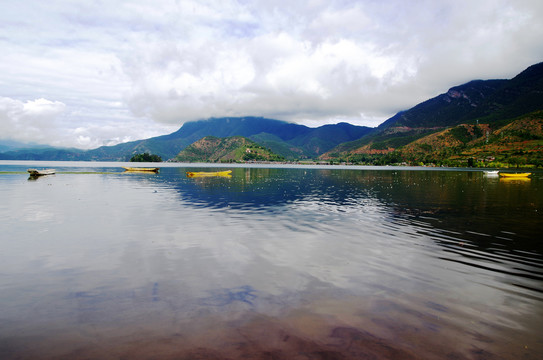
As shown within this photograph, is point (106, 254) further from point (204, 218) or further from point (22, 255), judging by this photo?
point (204, 218)

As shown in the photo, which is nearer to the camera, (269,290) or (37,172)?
(269,290)

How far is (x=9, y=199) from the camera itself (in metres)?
46.1

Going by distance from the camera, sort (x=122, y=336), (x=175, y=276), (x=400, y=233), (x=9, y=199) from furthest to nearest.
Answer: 1. (x=9, y=199)
2. (x=400, y=233)
3. (x=175, y=276)
4. (x=122, y=336)

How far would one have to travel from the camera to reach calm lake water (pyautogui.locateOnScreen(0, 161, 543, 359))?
9766 millimetres

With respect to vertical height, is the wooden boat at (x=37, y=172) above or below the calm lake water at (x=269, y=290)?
above

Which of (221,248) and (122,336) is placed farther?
(221,248)

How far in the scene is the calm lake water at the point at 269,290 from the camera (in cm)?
977

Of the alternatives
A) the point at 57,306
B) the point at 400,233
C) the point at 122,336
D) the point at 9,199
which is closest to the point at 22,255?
the point at 57,306

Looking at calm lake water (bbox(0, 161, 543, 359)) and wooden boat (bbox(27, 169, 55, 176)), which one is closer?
calm lake water (bbox(0, 161, 543, 359))

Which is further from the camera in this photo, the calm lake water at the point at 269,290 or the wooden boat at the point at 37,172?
the wooden boat at the point at 37,172

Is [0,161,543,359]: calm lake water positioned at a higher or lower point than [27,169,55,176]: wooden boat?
lower

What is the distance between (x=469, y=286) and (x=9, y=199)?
58237 millimetres

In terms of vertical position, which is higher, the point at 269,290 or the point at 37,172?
the point at 37,172

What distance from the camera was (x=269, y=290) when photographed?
14273 millimetres
